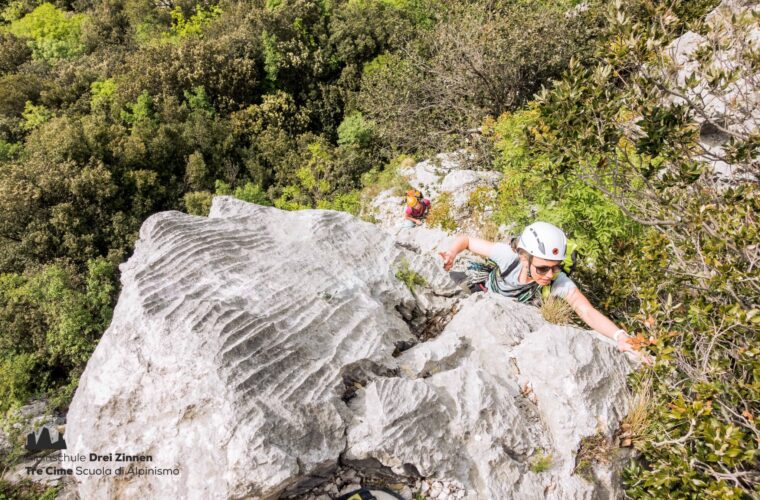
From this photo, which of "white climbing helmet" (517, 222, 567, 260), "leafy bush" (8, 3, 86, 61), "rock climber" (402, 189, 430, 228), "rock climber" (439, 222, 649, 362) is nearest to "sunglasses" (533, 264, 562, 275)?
"rock climber" (439, 222, 649, 362)

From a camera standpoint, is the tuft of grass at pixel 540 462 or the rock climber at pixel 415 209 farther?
the rock climber at pixel 415 209

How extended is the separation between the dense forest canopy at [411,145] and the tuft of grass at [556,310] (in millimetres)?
849

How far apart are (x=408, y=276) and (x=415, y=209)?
14.9 feet

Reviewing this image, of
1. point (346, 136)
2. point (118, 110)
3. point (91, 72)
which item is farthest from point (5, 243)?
point (346, 136)

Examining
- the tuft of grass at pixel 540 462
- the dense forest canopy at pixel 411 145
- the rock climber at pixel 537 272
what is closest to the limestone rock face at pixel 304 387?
the tuft of grass at pixel 540 462

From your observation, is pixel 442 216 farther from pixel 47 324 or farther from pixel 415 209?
pixel 47 324

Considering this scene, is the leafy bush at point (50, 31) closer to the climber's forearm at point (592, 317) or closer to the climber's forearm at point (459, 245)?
the climber's forearm at point (459, 245)

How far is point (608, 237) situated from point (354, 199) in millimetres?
9935

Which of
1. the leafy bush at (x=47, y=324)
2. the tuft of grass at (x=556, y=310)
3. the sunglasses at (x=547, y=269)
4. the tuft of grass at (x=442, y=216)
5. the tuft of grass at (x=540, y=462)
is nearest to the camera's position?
the tuft of grass at (x=540, y=462)

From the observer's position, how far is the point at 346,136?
18078 mm

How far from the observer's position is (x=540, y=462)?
4.08 metres

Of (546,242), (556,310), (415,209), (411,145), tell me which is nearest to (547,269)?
(546,242)

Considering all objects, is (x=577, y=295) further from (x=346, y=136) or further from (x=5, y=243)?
(x=5, y=243)

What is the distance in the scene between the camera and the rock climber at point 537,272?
16.0 feet
